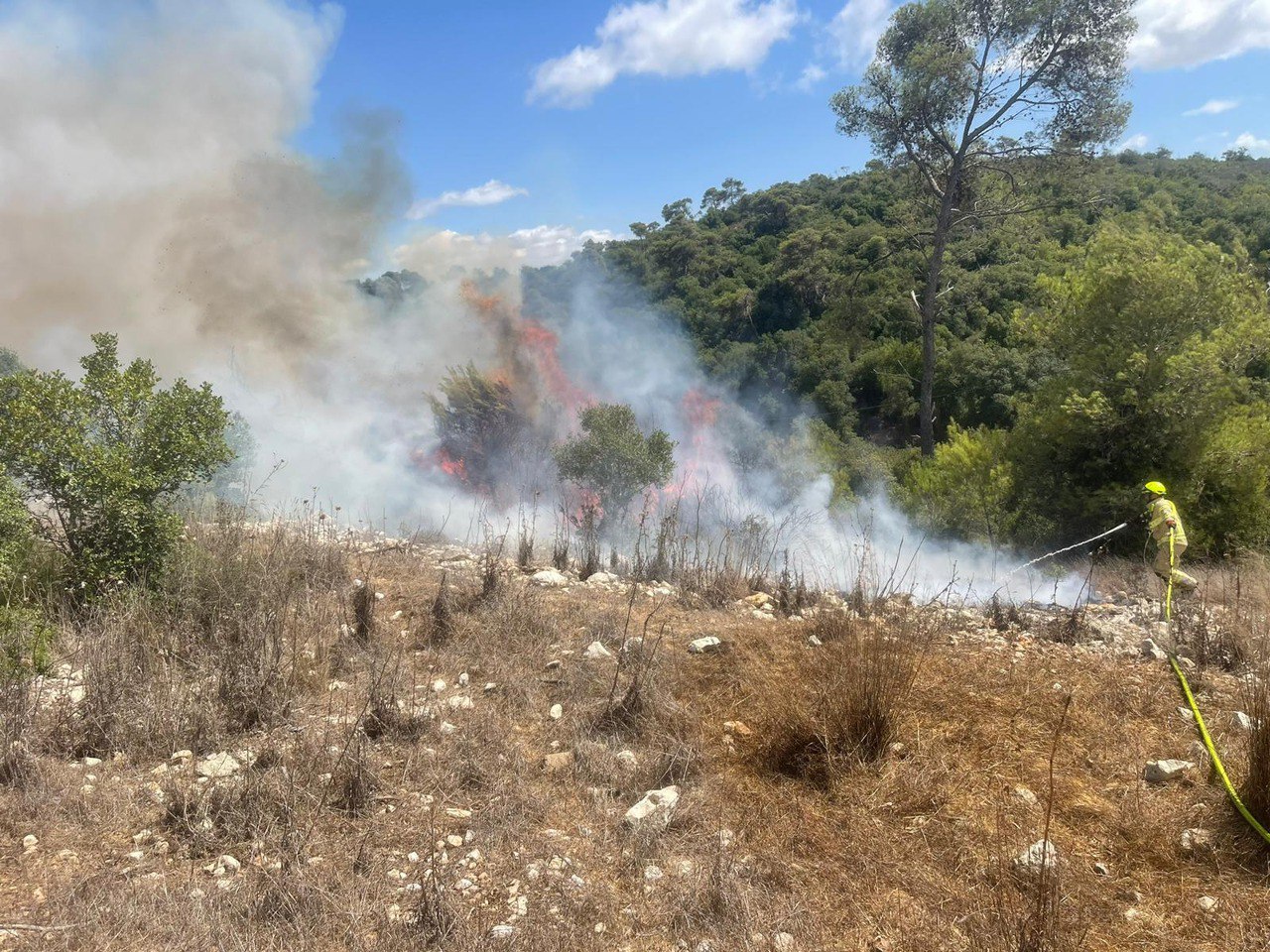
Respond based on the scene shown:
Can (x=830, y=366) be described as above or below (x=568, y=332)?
below

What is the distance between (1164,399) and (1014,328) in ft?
→ 27.6

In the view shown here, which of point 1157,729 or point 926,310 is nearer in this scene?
point 1157,729

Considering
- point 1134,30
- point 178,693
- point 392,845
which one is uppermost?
point 1134,30

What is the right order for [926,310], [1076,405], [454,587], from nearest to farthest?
[454,587] < [1076,405] < [926,310]

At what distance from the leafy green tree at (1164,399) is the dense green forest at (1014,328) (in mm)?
30

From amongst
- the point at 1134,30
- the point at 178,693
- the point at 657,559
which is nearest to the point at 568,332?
the point at 1134,30

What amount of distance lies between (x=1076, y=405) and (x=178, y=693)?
11.5 m

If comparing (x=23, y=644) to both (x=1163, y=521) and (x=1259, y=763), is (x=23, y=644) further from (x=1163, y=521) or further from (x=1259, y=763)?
(x=1163, y=521)

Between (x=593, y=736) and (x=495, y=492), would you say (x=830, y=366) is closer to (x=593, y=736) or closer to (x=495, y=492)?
(x=495, y=492)

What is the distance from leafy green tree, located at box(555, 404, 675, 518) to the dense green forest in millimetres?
4642

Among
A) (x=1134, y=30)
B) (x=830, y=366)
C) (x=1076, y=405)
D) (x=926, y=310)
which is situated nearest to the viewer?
(x=1076, y=405)

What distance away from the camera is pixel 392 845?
9.47 feet

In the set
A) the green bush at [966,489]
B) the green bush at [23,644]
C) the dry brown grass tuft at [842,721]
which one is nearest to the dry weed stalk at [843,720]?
the dry brown grass tuft at [842,721]

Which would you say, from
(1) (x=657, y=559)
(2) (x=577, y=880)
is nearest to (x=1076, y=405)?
(1) (x=657, y=559)
